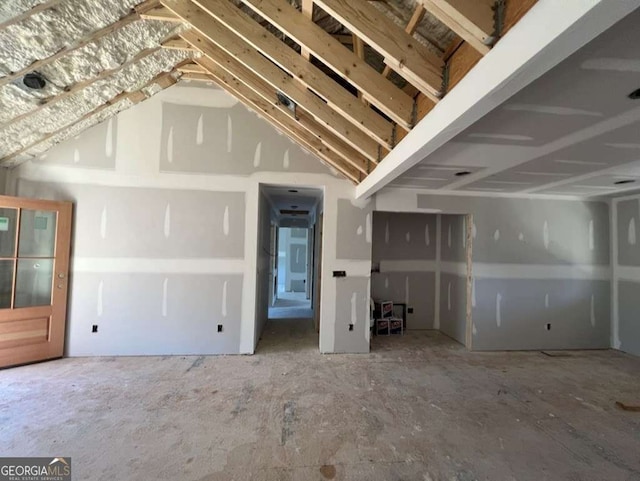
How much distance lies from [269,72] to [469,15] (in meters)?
1.97

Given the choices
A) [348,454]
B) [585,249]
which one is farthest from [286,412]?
[585,249]

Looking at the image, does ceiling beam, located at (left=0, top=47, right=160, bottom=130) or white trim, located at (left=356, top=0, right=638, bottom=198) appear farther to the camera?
ceiling beam, located at (left=0, top=47, right=160, bottom=130)

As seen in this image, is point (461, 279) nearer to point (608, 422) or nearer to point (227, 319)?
point (608, 422)

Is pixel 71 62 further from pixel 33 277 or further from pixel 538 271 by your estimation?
pixel 538 271

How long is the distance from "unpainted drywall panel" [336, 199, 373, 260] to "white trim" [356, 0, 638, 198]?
243 centimetres

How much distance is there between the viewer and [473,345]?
14.9ft

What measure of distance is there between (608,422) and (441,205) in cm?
296

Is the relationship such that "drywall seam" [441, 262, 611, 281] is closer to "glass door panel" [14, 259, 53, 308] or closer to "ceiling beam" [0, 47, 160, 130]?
"ceiling beam" [0, 47, 160, 130]

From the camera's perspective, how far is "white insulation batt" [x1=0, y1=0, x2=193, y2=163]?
243 cm

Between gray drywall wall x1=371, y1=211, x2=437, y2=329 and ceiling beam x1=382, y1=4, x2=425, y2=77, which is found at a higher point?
ceiling beam x1=382, y1=4, x2=425, y2=77

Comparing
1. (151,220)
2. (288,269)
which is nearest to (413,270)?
(151,220)

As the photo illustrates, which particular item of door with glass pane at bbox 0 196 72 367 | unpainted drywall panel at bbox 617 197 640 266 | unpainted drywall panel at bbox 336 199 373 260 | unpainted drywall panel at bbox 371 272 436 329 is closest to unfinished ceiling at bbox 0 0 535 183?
unpainted drywall panel at bbox 336 199 373 260

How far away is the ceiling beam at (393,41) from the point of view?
167 cm

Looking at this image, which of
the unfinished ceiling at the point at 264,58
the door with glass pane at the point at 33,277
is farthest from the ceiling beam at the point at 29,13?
the door with glass pane at the point at 33,277
